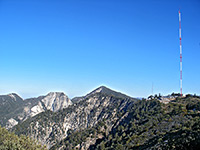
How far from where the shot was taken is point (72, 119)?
148 metres

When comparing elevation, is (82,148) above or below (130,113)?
below

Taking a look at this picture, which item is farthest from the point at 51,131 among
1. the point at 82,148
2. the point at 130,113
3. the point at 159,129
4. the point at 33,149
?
the point at 159,129

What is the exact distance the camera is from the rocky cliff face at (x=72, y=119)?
134625 mm

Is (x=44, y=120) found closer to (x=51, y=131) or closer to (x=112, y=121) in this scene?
(x=51, y=131)

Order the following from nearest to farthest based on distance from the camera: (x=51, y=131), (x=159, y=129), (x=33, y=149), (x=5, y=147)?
(x=5, y=147) < (x=33, y=149) < (x=159, y=129) < (x=51, y=131)

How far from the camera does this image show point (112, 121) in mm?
108938

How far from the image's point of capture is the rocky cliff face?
442ft

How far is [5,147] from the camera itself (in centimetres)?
4469

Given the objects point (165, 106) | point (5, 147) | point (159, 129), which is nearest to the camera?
point (5, 147)

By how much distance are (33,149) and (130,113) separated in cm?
6389

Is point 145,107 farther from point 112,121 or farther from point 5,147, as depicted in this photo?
point 5,147

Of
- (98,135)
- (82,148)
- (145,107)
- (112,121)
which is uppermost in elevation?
(145,107)

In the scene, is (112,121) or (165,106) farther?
(112,121)

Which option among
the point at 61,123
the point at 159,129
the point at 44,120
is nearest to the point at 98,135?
the point at 159,129
